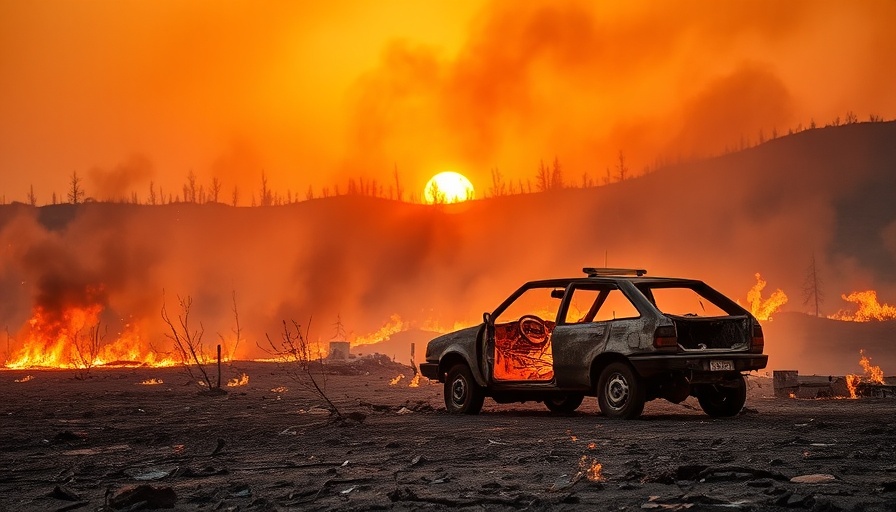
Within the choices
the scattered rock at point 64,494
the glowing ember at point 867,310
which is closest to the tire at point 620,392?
the scattered rock at point 64,494

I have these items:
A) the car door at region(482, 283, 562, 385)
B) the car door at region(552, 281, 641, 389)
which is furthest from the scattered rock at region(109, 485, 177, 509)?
the car door at region(482, 283, 562, 385)

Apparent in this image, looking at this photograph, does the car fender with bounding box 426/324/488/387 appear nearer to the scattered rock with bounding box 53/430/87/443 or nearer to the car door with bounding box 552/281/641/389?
the car door with bounding box 552/281/641/389

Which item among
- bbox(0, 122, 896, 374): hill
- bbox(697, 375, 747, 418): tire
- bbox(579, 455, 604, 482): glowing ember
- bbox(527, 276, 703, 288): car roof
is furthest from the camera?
bbox(0, 122, 896, 374): hill

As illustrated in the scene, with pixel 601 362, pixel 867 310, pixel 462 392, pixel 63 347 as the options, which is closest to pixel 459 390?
pixel 462 392

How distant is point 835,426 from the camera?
1138 centimetres

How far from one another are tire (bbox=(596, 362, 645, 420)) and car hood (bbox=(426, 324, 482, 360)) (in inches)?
85.6

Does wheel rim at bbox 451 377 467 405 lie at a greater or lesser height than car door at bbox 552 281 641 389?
lesser

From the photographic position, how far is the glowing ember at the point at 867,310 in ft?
280

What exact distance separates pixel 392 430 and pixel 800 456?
531cm

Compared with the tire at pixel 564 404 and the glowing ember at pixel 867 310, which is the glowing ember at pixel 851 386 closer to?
the tire at pixel 564 404

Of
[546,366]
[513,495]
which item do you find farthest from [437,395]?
[513,495]

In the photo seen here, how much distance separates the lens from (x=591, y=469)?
758 cm

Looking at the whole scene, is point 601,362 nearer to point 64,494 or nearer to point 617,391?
point 617,391

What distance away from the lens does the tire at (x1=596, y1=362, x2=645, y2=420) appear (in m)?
12.5
